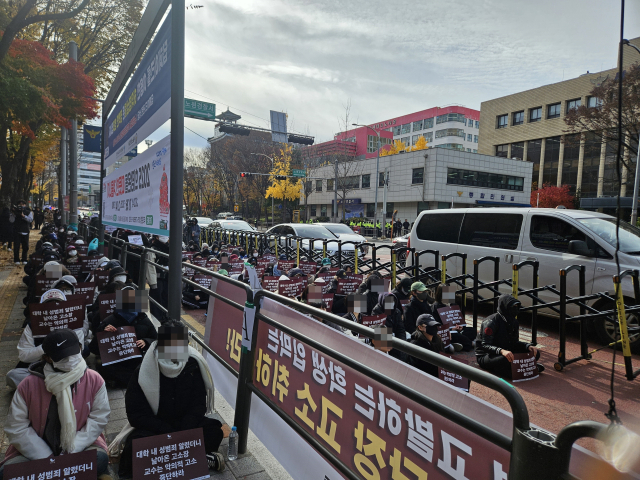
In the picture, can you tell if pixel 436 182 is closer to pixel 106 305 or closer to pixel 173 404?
pixel 106 305

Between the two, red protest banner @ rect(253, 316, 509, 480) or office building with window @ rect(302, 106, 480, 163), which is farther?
office building with window @ rect(302, 106, 480, 163)

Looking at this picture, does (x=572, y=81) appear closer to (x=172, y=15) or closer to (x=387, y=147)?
(x=387, y=147)

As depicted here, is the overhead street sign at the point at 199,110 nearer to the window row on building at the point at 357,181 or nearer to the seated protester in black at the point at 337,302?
the seated protester in black at the point at 337,302

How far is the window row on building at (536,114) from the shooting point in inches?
1707

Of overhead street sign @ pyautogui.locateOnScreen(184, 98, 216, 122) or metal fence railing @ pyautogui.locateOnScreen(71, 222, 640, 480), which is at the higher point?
overhead street sign @ pyautogui.locateOnScreen(184, 98, 216, 122)

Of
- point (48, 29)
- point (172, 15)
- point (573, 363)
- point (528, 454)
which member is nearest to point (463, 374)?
point (528, 454)

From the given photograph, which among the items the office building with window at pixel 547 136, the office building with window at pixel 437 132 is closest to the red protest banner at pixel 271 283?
the office building with window at pixel 547 136

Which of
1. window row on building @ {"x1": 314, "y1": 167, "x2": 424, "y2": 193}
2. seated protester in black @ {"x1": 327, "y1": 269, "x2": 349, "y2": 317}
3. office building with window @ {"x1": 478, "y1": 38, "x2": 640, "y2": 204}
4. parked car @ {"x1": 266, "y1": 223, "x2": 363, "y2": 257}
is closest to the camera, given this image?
seated protester in black @ {"x1": 327, "y1": 269, "x2": 349, "y2": 317}

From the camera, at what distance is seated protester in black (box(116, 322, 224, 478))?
3.02 metres

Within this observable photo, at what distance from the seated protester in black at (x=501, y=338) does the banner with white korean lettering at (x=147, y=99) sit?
461cm

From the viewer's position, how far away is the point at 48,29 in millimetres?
16266

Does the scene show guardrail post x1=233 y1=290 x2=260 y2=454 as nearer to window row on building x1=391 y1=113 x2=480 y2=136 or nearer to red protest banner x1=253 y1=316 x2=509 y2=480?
red protest banner x1=253 y1=316 x2=509 y2=480

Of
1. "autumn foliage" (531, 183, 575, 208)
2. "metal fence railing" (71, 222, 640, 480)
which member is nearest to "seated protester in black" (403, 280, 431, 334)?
"metal fence railing" (71, 222, 640, 480)

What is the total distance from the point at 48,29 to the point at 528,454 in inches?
807
